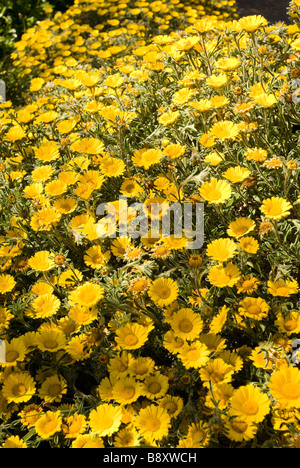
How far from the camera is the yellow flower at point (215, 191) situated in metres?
1.86

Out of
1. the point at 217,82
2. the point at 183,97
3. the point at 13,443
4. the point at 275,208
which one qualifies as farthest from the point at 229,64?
the point at 13,443

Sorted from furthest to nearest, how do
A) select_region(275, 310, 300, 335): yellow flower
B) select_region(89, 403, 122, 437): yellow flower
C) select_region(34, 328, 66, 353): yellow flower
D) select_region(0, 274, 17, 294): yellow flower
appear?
select_region(0, 274, 17, 294): yellow flower < select_region(34, 328, 66, 353): yellow flower < select_region(275, 310, 300, 335): yellow flower < select_region(89, 403, 122, 437): yellow flower

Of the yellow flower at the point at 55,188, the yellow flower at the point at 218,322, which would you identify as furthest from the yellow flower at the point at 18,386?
the yellow flower at the point at 55,188

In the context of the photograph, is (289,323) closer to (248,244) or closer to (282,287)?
(282,287)

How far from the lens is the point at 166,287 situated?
1748 millimetres

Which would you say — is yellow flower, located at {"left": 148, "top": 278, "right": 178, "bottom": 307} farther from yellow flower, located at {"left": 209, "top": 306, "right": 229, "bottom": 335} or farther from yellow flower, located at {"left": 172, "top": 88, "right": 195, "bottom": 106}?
yellow flower, located at {"left": 172, "top": 88, "right": 195, "bottom": 106}

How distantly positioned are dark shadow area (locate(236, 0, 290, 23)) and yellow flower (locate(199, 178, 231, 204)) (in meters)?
4.91

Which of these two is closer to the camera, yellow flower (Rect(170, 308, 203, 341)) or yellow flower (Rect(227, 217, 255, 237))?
yellow flower (Rect(170, 308, 203, 341))

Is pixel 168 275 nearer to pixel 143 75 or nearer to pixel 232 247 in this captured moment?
pixel 232 247

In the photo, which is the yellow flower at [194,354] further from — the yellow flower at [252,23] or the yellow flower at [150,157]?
the yellow flower at [252,23]

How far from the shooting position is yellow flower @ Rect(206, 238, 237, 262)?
5.59 ft

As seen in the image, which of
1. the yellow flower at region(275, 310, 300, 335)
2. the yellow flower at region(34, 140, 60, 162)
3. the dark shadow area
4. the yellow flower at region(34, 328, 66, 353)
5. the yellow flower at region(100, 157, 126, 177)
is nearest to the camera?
the yellow flower at region(275, 310, 300, 335)

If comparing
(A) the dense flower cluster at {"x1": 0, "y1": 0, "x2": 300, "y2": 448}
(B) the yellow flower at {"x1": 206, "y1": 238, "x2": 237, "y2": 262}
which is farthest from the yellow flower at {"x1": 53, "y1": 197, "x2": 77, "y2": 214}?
(B) the yellow flower at {"x1": 206, "y1": 238, "x2": 237, "y2": 262}

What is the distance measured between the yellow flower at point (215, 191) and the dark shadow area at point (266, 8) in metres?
4.91
